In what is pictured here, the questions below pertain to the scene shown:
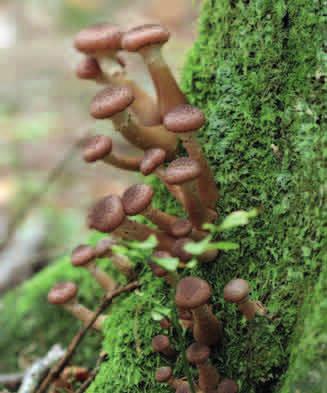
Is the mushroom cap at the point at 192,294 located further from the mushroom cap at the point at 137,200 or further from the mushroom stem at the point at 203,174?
the mushroom stem at the point at 203,174

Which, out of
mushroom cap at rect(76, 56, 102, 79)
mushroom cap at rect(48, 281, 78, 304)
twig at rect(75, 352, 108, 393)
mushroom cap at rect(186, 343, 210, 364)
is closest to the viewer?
mushroom cap at rect(186, 343, 210, 364)

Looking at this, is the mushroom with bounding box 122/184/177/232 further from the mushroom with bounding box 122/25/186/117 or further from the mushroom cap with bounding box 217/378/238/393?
the mushroom cap with bounding box 217/378/238/393

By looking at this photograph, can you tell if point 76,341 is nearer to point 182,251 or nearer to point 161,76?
point 182,251

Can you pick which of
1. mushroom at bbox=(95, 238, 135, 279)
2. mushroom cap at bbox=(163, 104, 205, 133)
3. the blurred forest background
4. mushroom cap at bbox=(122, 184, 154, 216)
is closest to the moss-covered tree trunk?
mushroom at bbox=(95, 238, 135, 279)

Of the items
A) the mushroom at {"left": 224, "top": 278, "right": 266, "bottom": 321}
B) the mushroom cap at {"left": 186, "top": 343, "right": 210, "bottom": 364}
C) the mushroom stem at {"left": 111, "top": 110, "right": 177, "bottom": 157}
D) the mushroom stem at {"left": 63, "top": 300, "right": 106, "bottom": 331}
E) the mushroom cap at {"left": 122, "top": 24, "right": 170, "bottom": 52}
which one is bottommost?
the mushroom stem at {"left": 63, "top": 300, "right": 106, "bottom": 331}

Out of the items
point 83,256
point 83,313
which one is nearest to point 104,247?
point 83,256

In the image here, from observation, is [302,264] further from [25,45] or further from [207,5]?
[25,45]

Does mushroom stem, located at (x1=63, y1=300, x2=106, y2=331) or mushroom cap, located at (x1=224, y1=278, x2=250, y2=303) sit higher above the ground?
mushroom cap, located at (x1=224, y1=278, x2=250, y2=303)
